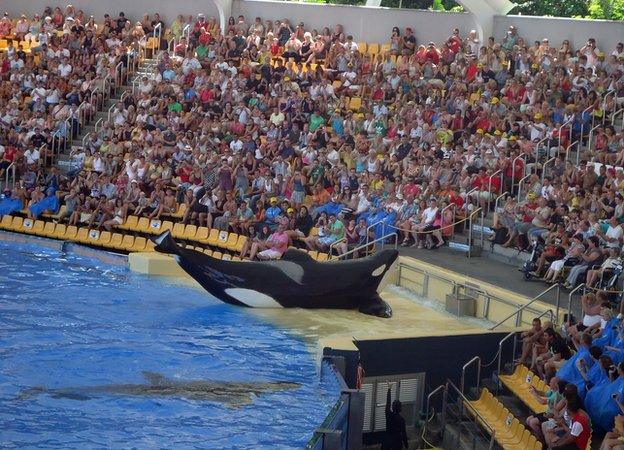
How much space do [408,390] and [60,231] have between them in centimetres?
967

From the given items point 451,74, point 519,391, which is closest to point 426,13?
point 451,74

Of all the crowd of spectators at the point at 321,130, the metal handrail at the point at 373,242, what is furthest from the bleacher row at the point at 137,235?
the metal handrail at the point at 373,242

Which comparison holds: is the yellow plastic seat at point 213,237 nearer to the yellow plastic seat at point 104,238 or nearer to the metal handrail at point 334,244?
the yellow plastic seat at point 104,238

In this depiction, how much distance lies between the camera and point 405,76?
23781 mm

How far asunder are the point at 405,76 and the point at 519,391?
39.7ft

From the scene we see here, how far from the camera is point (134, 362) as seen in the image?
43.8 ft

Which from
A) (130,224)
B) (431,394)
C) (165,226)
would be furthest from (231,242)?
(431,394)

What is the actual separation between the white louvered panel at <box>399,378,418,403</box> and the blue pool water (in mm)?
1170

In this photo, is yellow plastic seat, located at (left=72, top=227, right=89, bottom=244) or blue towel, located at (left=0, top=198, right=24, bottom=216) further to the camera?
blue towel, located at (left=0, top=198, right=24, bottom=216)

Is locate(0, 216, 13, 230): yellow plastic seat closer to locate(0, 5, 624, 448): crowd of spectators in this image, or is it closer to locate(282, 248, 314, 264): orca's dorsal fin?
locate(0, 5, 624, 448): crowd of spectators

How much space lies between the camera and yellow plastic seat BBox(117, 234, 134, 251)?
20.4 meters

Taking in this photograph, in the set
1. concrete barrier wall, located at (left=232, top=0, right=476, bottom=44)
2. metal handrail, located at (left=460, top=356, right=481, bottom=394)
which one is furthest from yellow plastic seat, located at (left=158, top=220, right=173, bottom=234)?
concrete barrier wall, located at (left=232, top=0, right=476, bottom=44)

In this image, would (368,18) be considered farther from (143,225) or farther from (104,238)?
(104,238)

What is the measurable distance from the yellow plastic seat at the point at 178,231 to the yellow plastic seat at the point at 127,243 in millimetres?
800
